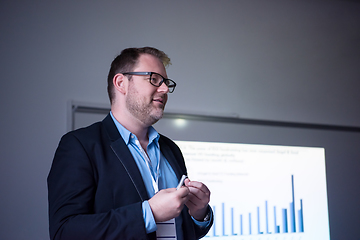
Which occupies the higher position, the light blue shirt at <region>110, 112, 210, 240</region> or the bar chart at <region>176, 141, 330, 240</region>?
the light blue shirt at <region>110, 112, 210, 240</region>

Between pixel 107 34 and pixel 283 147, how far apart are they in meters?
1.91

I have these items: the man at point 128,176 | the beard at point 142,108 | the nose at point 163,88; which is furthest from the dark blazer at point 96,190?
the nose at point 163,88

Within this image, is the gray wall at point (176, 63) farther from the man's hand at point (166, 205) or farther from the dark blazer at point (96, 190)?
the man's hand at point (166, 205)

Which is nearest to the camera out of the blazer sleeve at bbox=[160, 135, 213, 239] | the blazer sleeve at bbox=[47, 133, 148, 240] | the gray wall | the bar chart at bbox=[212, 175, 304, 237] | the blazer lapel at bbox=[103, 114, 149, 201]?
the blazer sleeve at bbox=[47, 133, 148, 240]

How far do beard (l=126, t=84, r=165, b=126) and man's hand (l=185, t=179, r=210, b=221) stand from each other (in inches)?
12.9

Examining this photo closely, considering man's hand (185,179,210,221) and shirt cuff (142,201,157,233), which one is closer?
shirt cuff (142,201,157,233)

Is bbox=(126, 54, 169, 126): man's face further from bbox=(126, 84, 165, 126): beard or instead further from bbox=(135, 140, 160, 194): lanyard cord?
bbox=(135, 140, 160, 194): lanyard cord

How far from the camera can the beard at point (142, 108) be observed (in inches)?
51.3

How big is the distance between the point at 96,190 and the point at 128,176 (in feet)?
0.37

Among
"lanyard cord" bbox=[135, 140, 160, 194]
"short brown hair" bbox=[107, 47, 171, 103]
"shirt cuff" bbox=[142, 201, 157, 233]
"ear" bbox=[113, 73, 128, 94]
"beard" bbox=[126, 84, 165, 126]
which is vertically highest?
"short brown hair" bbox=[107, 47, 171, 103]

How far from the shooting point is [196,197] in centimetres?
118

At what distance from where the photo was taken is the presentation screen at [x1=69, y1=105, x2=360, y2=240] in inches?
109

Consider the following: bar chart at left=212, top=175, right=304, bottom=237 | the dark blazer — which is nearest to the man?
the dark blazer

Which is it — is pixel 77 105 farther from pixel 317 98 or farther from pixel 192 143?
pixel 317 98
